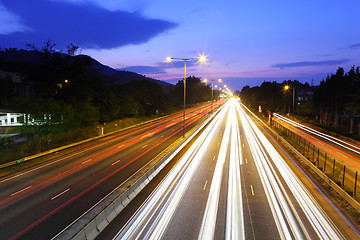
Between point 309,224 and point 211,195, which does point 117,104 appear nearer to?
point 211,195

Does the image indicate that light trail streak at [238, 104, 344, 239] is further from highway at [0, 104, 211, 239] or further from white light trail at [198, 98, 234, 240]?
highway at [0, 104, 211, 239]

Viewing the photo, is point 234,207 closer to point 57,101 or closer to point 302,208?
point 302,208

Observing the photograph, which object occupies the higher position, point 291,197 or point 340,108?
point 340,108

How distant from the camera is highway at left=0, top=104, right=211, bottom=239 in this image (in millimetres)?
12047

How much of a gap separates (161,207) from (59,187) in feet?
27.2

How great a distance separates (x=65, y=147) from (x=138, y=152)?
33.7 ft

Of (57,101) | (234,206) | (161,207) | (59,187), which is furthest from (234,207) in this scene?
(57,101)

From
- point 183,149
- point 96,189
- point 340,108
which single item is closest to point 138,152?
point 183,149

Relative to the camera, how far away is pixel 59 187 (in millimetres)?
17156

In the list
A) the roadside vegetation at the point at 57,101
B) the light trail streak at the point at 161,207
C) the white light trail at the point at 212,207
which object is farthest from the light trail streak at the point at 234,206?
the roadside vegetation at the point at 57,101

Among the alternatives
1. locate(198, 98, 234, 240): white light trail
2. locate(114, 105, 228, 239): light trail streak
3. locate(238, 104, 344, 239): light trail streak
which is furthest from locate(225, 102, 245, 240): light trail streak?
locate(114, 105, 228, 239): light trail streak

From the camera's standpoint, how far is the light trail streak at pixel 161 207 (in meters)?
11.1

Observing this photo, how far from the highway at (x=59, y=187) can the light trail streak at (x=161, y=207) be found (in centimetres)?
322

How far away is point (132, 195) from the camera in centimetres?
1505
